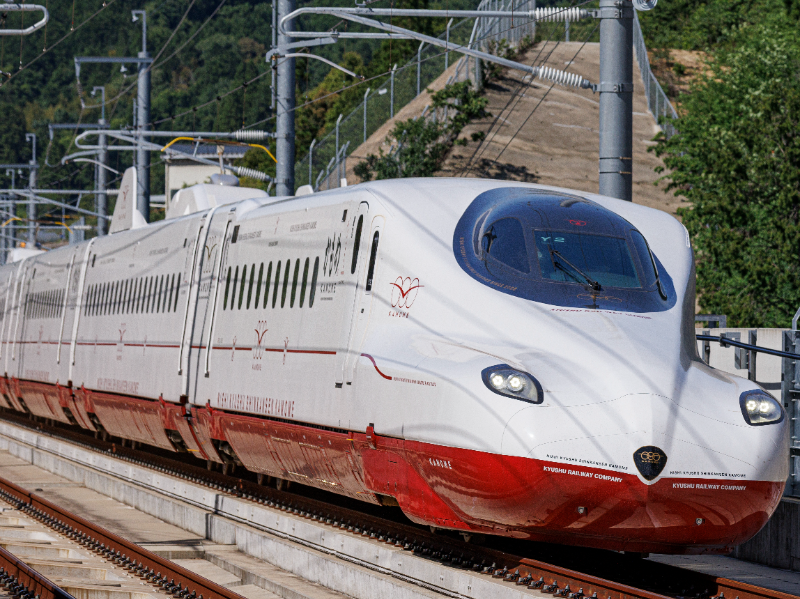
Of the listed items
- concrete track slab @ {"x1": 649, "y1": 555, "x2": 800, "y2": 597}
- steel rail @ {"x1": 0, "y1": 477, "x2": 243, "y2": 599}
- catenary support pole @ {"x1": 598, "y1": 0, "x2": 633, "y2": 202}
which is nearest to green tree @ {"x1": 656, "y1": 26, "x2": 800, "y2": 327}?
catenary support pole @ {"x1": 598, "y1": 0, "x2": 633, "y2": 202}

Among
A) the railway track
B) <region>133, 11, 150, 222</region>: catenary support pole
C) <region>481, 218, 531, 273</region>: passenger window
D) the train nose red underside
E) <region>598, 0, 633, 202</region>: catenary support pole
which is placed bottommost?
the railway track

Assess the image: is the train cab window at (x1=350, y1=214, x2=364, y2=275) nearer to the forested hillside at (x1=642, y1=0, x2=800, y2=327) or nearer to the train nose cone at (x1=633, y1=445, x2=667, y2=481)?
the train nose cone at (x1=633, y1=445, x2=667, y2=481)

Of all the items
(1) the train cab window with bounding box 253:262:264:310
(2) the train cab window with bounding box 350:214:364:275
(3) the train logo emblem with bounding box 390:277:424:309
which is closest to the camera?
(3) the train logo emblem with bounding box 390:277:424:309

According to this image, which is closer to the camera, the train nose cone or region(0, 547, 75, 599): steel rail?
the train nose cone

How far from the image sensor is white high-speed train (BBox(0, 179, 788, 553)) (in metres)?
8.73

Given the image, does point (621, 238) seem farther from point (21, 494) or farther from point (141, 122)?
point (141, 122)

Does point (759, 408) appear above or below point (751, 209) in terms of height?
below

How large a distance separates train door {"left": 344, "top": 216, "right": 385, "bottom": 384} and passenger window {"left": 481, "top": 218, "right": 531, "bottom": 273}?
3.47ft

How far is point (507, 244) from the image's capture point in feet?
34.0

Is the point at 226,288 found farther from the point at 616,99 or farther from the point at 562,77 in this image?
the point at 616,99

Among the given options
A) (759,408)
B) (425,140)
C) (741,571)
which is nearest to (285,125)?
(741,571)

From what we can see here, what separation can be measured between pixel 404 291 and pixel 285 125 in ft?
39.2

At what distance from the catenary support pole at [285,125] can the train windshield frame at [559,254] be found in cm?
1107

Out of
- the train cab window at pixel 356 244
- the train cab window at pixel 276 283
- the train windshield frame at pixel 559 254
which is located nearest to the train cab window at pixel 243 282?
the train cab window at pixel 276 283
